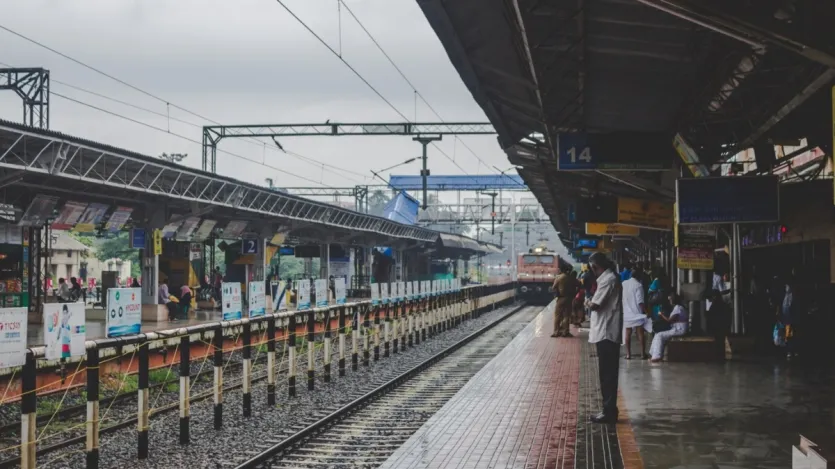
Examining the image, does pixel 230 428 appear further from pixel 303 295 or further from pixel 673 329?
pixel 303 295

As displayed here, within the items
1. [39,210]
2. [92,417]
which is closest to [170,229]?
[39,210]

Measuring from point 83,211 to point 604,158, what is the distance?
45.2 feet

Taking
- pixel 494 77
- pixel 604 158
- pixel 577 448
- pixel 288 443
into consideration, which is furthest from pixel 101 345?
pixel 604 158

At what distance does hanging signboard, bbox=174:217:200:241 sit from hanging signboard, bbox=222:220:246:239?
2468mm

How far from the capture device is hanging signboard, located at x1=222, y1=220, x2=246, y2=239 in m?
31.4

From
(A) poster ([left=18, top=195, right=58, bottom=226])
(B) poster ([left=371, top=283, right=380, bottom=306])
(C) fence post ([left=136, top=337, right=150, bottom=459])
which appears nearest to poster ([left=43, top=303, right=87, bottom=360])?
(C) fence post ([left=136, top=337, right=150, bottom=459])

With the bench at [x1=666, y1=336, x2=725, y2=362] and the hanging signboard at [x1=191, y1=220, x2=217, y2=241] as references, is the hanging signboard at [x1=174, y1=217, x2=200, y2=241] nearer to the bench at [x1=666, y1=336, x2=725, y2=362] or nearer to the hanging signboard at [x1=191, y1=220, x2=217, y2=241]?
the hanging signboard at [x1=191, y1=220, x2=217, y2=241]

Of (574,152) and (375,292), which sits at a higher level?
(574,152)

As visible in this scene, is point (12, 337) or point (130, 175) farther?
point (130, 175)

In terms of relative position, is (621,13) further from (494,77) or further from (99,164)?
(99,164)

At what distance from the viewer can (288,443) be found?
9523 millimetres

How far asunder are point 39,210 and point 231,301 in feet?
30.6

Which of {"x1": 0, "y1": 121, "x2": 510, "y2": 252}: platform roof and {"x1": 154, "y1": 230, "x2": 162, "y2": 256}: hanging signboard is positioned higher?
{"x1": 0, "y1": 121, "x2": 510, "y2": 252}: platform roof

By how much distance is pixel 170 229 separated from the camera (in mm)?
26891
